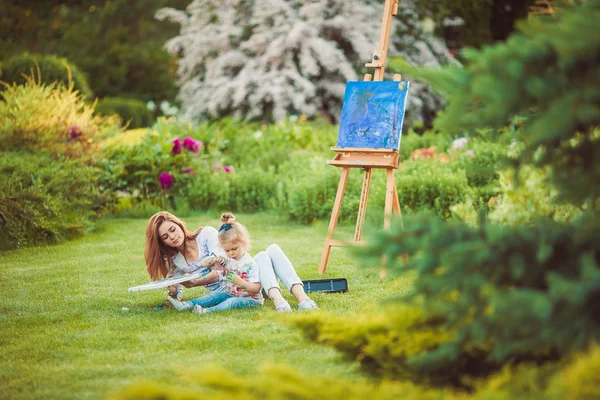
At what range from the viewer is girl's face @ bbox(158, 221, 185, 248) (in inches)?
195

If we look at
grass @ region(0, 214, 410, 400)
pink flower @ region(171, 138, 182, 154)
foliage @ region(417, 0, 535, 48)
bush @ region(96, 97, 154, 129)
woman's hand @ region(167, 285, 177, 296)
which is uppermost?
foliage @ region(417, 0, 535, 48)

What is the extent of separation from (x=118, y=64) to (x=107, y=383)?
2413 centimetres

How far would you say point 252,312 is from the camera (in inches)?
191

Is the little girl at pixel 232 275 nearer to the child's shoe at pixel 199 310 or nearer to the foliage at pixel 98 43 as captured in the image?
the child's shoe at pixel 199 310

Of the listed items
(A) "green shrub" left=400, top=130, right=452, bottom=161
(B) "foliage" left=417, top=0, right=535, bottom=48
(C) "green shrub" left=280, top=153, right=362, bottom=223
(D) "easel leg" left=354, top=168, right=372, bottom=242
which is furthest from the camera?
(B) "foliage" left=417, top=0, right=535, bottom=48

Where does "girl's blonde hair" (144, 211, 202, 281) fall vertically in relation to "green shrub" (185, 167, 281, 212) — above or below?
below

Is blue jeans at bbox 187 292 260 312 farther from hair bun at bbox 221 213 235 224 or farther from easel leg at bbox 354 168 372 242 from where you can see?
easel leg at bbox 354 168 372 242

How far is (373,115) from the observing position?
6137 mm

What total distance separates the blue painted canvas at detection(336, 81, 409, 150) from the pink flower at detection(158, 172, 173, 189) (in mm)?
4195

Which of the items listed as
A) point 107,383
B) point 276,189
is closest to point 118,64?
point 276,189

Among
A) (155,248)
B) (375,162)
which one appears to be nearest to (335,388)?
(155,248)

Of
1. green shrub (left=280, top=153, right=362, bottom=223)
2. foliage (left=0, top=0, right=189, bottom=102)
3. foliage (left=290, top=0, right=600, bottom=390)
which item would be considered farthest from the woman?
foliage (left=0, top=0, right=189, bottom=102)

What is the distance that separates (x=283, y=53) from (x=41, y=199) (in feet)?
29.3

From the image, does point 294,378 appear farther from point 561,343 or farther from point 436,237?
point 561,343
